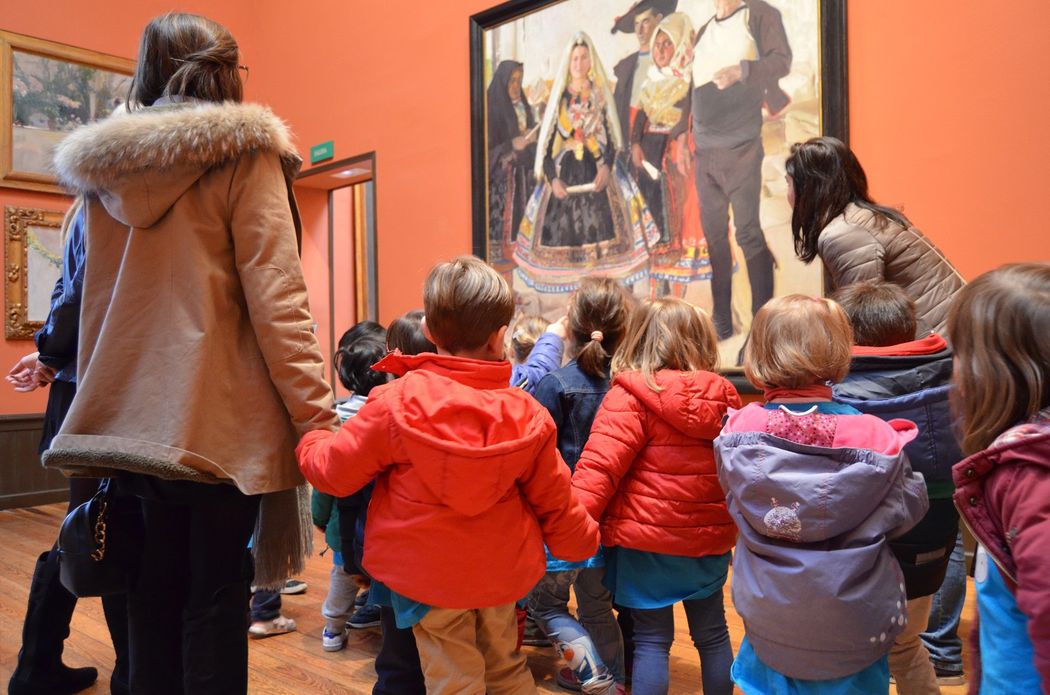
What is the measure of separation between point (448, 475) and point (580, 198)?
422 centimetres

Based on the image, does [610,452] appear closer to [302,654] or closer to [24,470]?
[302,654]

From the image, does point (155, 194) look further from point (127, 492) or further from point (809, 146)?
point (809, 146)

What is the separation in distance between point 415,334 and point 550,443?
3.02 feet

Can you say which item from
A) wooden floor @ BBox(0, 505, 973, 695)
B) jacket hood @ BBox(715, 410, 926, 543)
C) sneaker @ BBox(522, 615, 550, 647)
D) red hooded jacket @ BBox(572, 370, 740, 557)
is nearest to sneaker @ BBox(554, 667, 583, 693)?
wooden floor @ BBox(0, 505, 973, 695)

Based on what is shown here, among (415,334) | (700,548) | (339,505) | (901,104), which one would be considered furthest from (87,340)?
(901,104)

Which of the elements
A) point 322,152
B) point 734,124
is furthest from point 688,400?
point 322,152

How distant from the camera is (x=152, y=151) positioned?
6.04 feet

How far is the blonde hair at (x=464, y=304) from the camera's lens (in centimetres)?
202

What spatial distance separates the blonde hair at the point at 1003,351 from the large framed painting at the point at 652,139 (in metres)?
3.27

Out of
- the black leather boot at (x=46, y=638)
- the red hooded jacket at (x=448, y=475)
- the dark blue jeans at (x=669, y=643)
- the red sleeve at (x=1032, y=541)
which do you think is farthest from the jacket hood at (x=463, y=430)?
the black leather boot at (x=46, y=638)

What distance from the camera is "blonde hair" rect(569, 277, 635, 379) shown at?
9.14 feet

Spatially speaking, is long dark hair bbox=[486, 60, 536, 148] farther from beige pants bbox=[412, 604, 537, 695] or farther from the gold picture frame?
beige pants bbox=[412, 604, 537, 695]

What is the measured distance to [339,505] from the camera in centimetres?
216

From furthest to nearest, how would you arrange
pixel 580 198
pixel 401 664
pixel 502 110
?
pixel 502 110 → pixel 580 198 → pixel 401 664
